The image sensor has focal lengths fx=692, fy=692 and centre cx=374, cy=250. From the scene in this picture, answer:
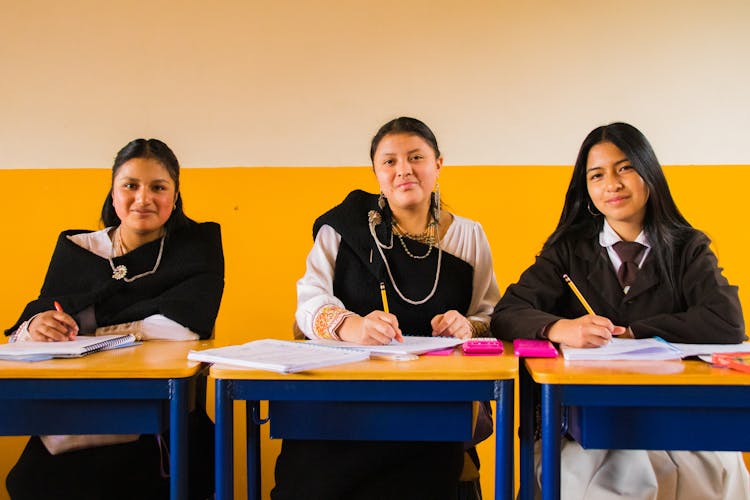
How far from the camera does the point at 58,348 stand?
1.47 metres

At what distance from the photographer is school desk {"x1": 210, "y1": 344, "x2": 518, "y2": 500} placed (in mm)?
1256

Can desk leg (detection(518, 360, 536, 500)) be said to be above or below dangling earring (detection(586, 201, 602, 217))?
below

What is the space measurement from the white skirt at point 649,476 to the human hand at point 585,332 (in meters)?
0.27

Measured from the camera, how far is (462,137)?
9.19ft

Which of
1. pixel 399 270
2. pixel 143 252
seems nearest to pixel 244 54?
pixel 143 252

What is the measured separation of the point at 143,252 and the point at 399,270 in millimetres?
748

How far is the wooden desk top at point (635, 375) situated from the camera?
1.21 metres

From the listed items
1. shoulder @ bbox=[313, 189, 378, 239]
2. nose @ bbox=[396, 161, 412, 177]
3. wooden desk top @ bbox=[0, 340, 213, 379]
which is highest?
nose @ bbox=[396, 161, 412, 177]

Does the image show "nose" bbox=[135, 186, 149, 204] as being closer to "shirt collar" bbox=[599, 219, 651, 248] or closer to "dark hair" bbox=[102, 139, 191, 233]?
"dark hair" bbox=[102, 139, 191, 233]

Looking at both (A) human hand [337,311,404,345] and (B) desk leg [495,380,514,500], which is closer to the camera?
(B) desk leg [495,380,514,500]

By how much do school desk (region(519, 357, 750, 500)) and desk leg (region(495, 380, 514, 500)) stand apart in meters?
0.06

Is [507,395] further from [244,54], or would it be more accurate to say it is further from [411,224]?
[244,54]

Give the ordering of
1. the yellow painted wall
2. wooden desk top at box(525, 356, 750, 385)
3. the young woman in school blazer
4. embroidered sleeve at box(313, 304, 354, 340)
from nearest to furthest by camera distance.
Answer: wooden desk top at box(525, 356, 750, 385) → the young woman in school blazer → embroidered sleeve at box(313, 304, 354, 340) → the yellow painted wall

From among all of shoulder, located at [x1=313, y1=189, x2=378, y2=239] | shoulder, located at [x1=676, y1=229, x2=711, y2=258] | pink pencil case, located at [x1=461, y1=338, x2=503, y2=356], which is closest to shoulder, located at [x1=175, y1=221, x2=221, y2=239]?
shoulder, located at [x1=313, y1=189, x2=378, y2=239]
